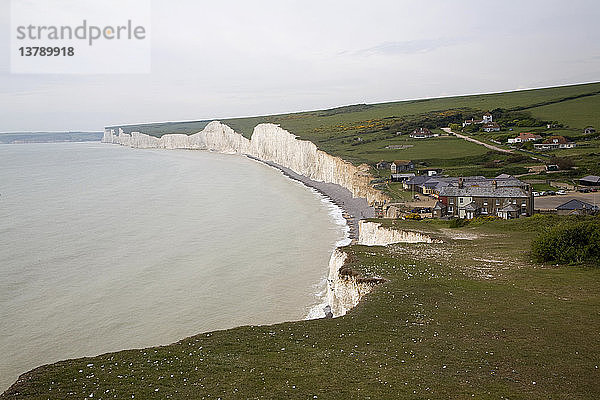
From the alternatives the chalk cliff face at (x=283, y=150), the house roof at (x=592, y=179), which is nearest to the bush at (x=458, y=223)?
the chalk cliff face at (x=283, y=150)

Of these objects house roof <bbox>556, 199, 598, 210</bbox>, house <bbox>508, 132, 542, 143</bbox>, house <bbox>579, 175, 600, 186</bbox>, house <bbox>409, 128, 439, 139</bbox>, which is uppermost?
house <bbox>409, 128, 439, 139</bbox>

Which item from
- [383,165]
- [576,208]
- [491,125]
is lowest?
[576,208]

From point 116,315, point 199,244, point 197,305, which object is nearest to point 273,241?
point 199,244

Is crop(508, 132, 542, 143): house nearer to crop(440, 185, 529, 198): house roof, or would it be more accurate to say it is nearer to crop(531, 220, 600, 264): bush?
crop(440, 185, 529, 198): house roof

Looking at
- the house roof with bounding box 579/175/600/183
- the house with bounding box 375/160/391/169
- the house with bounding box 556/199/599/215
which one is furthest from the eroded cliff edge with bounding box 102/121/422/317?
the house roof with bounding box 579/175/600/183

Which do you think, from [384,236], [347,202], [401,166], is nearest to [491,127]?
[401,166]

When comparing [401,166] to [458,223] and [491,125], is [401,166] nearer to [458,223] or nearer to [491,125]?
[458,223]
